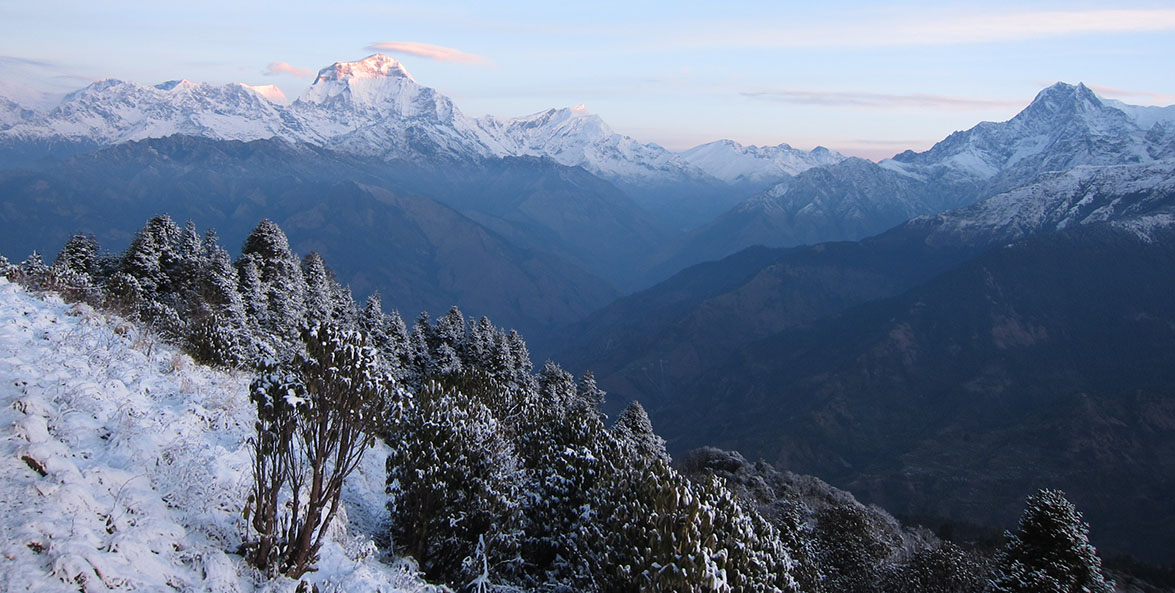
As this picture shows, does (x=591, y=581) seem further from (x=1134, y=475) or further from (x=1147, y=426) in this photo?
(x=1147, y=426)

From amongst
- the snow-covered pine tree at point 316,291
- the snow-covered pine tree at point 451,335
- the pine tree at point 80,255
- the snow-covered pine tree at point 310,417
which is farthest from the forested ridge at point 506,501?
the snow-covered pine tree at point 451,335

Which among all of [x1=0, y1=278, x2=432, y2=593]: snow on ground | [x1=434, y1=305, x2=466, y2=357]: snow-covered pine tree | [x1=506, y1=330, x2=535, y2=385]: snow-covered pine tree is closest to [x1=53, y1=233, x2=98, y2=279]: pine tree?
[x1=434, y1=305, x2=466, y2=357]: snow-covered pine tree

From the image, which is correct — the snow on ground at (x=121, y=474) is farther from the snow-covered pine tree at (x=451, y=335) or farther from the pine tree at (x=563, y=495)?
the snow-covered pine tree at (x=451, y=335)

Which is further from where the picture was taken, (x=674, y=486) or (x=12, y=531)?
(x=674, y=486)

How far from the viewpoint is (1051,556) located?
87.5ft

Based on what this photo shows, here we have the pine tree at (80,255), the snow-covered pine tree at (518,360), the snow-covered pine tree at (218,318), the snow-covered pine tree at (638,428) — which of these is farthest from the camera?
the snow-covered pine tree at (518,360)

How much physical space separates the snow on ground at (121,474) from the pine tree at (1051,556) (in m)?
23.2

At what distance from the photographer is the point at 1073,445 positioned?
6919 inches

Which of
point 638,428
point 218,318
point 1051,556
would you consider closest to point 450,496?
point 218,318

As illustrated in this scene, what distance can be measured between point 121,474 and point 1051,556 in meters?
29.8

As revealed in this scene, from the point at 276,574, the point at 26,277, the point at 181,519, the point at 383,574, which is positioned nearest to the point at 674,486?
the point at 383,574

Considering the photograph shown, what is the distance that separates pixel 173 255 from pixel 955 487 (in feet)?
547

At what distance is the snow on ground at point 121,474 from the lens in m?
10.1

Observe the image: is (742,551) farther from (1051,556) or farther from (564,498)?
(1051,556)
